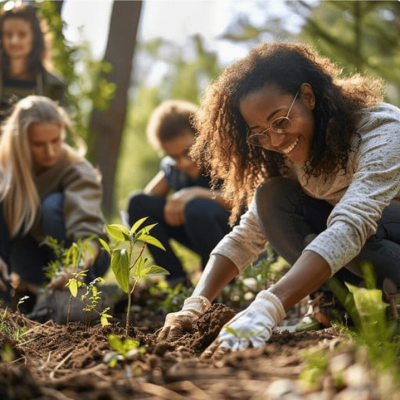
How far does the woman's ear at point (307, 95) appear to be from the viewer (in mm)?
2357

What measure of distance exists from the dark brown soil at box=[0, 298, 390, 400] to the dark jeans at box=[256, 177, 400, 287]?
57 centimetres

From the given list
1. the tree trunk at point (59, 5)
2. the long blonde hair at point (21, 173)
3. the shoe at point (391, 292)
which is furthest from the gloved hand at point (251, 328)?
the tree trunk at point (59, 5)

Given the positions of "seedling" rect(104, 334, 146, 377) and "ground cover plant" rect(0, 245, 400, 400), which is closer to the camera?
"ground cover plant" rect(0, 245, 400, 400)

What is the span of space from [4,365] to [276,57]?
4.53 feet

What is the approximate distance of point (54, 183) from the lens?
3.75 meters

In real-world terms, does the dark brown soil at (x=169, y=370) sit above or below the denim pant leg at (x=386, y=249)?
below

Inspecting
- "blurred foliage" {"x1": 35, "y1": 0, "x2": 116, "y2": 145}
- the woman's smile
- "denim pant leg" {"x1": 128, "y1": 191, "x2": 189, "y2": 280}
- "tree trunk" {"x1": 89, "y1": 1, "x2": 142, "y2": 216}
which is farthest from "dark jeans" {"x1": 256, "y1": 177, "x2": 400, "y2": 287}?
"tree trunk" {"x1": 89, "y1": 1, "x2": 142, "y2": 216}

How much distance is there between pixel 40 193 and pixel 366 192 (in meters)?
2.16

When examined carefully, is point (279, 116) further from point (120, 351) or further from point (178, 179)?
point (178, 179)

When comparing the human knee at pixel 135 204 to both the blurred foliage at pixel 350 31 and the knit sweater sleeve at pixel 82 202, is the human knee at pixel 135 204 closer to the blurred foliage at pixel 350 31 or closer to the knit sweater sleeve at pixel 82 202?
the knit sweater sleeve at pixel 82 202

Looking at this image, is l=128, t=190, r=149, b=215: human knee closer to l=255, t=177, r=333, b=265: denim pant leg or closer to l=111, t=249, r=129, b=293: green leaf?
l=255, t=177, r=333, b=265: denim pant leg

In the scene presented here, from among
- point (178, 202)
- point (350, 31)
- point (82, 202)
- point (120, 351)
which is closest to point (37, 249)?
point (82, 202)

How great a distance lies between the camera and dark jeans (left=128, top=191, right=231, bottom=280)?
12.2 ft

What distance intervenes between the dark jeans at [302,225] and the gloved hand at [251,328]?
2.42 ft
